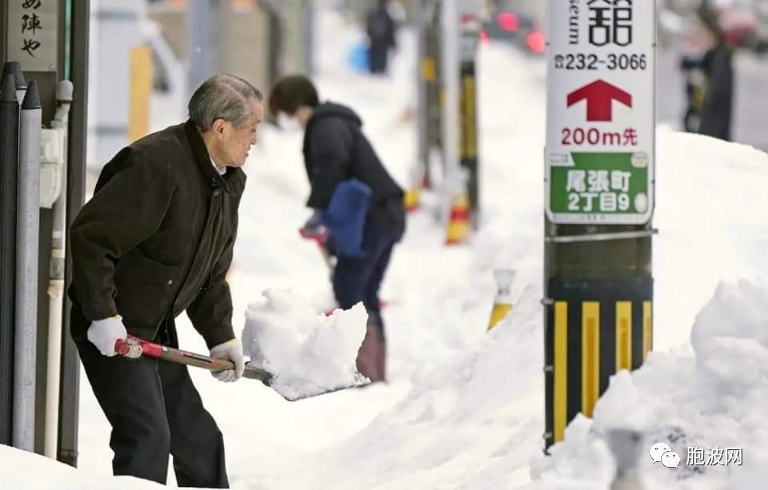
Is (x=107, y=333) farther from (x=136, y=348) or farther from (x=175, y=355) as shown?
(x=175, y=355)

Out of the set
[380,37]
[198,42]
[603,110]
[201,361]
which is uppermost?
[380,37]

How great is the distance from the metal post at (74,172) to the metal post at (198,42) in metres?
6.79

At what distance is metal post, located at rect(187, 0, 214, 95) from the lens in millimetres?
13648

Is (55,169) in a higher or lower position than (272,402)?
higher

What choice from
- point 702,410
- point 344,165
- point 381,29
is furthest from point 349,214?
point 381,29

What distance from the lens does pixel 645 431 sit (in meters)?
5.06

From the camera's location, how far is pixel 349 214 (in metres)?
9.65

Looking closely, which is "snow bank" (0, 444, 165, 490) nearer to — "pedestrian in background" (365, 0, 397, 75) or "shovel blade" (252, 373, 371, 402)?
"shovel blade" (252, 373, 371, 402)

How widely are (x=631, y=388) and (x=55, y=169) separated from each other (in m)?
2.15

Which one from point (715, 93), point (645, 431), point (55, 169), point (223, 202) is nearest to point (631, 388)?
point (645, 431)

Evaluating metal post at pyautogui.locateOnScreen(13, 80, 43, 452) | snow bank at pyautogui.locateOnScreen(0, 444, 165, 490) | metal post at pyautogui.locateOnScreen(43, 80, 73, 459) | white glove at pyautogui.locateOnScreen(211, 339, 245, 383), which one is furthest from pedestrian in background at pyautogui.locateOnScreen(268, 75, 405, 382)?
snow bank at pyautogui.locateOnScreen(0, 444, 165, 490)

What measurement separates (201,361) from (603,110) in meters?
1.49

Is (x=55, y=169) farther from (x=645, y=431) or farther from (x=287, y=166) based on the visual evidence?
(x=287, y=166)

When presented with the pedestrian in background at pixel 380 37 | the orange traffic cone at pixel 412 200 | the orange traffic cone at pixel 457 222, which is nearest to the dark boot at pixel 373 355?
the orange traffic cone at pixel 457 222
